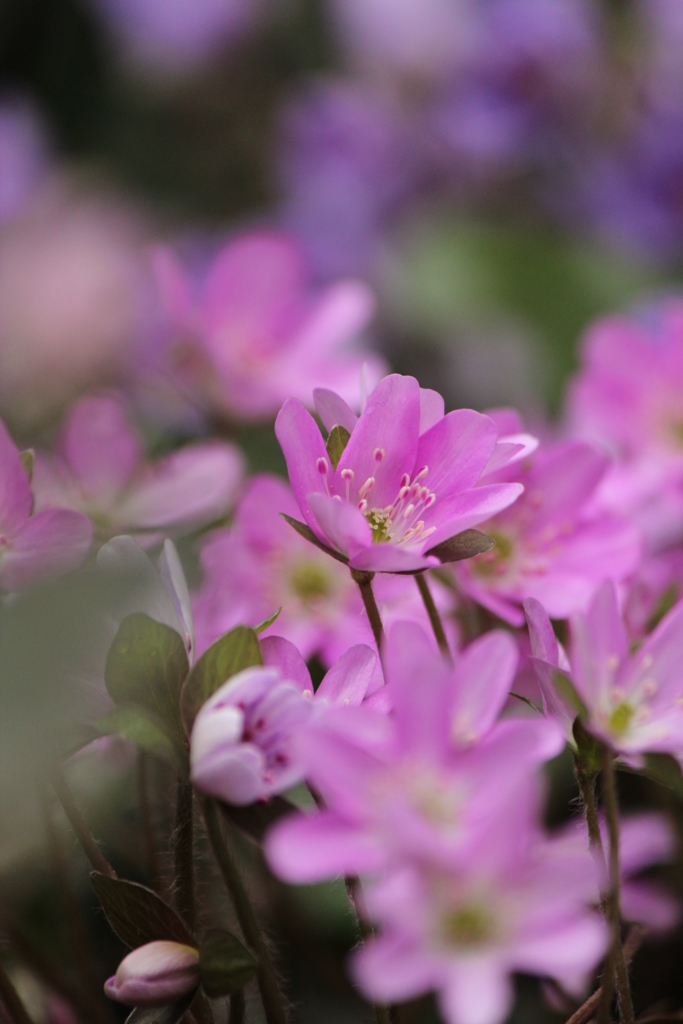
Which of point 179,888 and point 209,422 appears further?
point 209,422

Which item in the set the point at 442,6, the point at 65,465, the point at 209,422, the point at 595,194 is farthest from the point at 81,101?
the point at 65,465

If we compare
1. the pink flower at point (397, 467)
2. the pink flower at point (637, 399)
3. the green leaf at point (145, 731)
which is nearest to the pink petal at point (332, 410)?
the pink flower at point (397, 467)

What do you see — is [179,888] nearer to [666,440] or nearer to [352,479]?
[352,479]

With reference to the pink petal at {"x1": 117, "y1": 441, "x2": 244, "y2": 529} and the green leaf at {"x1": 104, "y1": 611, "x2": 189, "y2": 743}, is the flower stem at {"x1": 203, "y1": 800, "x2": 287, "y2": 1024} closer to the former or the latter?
the green leaf at {"x1": 104, "y1": 611, "x2": 189, "y2": 743}

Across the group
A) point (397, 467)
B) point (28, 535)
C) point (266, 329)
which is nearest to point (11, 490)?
point (28, 535)

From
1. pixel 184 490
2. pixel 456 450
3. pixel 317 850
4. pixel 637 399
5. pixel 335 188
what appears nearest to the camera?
pixel 317 850

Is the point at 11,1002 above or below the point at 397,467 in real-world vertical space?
below

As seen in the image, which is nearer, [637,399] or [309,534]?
[309,534]

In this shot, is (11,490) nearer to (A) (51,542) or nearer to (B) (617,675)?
(A) (51,542)
